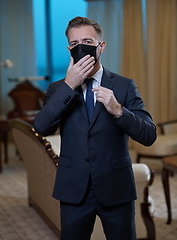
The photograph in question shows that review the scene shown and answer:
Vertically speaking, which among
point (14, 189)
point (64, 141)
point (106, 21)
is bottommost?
point (14, 189)

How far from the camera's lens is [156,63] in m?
7.00

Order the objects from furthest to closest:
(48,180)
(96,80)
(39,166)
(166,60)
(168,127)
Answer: (166,60) → (168,127) → (39,166) → (48,180) → (96,80)

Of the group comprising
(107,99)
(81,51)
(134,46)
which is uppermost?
(81,51)

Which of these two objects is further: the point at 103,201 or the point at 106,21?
the point at 106,21

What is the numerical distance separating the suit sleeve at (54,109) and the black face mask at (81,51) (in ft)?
0.48

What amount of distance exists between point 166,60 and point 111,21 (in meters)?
1.41

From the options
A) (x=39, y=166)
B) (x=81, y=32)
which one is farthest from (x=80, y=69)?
(x=39, y=166)

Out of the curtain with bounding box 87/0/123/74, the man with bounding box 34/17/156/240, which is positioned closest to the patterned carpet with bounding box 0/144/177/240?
the man with bounding box 34/17/156/240

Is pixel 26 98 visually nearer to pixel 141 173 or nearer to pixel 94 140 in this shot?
pixel 141 173

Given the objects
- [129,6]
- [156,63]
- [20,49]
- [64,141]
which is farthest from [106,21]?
[64,141]

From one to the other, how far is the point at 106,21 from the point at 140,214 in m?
5.12

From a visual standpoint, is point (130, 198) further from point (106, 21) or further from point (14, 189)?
point (106, 21)

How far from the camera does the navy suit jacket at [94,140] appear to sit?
1.76 m

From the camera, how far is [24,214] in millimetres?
3975
